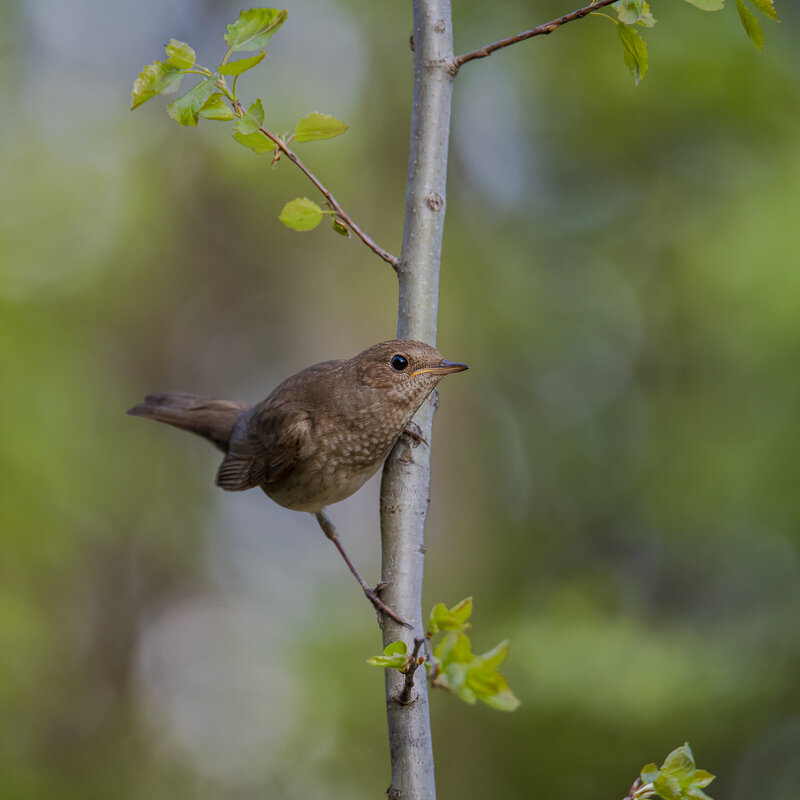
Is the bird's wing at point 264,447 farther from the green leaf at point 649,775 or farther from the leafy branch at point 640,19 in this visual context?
the green leaf at point 649,775

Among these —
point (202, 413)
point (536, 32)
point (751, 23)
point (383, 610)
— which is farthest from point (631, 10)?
point (202, 413)

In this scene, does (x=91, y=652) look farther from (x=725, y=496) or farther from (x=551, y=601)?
(x=725, y=496)

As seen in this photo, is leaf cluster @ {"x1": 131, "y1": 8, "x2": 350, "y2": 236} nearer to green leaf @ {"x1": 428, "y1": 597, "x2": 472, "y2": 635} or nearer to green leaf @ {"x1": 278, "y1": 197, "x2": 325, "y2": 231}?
green leaf @ {"x1": 278, "y1": 197, "x2": 325, "y2": 231}

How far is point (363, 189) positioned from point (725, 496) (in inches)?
240

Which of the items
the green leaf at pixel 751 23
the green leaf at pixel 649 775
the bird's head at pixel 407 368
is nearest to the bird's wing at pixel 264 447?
the bird's head at pixel 407 368

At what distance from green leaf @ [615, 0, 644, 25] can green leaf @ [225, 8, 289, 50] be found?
0.67 m

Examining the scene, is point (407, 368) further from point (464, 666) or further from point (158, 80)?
point (464, 666)

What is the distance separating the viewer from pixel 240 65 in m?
1.54

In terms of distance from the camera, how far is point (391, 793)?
170cm

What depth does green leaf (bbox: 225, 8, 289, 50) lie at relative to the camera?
154cm

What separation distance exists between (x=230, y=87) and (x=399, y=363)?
1.17m

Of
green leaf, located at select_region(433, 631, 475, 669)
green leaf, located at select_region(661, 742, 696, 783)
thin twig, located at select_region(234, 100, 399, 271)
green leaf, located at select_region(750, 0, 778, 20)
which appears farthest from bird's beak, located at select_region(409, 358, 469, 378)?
green leaf, located at select_region(433, 631, 475, 669)

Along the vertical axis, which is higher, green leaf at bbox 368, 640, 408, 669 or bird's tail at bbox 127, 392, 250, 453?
bird's tail at bbox 127, 392, 250, 453

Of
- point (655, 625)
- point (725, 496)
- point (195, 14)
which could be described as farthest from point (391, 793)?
point (195, 14)
